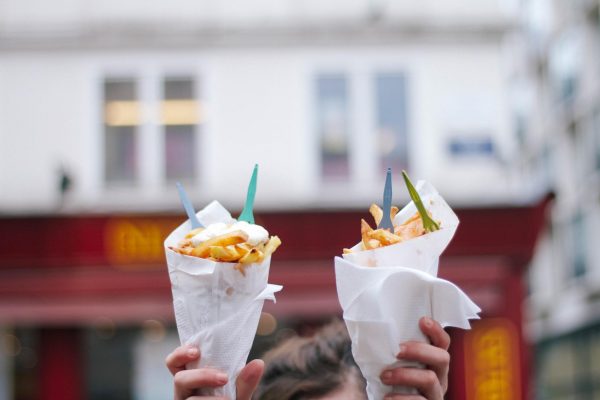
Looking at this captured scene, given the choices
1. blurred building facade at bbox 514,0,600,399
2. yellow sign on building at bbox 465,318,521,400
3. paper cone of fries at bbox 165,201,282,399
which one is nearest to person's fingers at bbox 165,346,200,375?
paper cone of fries at bbox 165,201,282,399

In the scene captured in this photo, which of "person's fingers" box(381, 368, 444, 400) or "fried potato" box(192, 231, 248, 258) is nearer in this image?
"person's fingers" box(381, 368, 444, 400)

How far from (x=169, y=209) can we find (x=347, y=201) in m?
2.01

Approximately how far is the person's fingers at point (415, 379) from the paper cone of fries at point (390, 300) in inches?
0.8

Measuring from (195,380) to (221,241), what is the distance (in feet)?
Result: 1.04

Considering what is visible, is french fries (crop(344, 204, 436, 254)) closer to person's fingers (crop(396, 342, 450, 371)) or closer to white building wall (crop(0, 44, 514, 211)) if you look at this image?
person's fingers (crop(396, 342, 450, 371))

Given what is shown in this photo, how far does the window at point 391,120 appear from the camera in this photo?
11375 millimetres

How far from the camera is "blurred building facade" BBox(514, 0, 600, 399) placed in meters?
23.0

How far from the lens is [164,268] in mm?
10922

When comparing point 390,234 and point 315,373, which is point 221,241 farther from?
point 315,373

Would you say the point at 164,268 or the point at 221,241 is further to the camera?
the point at 164,268

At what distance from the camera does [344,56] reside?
11.5 metres

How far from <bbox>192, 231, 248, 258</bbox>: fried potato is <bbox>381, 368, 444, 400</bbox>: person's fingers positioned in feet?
1.46

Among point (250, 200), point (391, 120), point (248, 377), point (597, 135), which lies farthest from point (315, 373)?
point (597, 135)

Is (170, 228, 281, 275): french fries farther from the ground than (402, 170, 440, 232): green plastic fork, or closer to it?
closer to it
